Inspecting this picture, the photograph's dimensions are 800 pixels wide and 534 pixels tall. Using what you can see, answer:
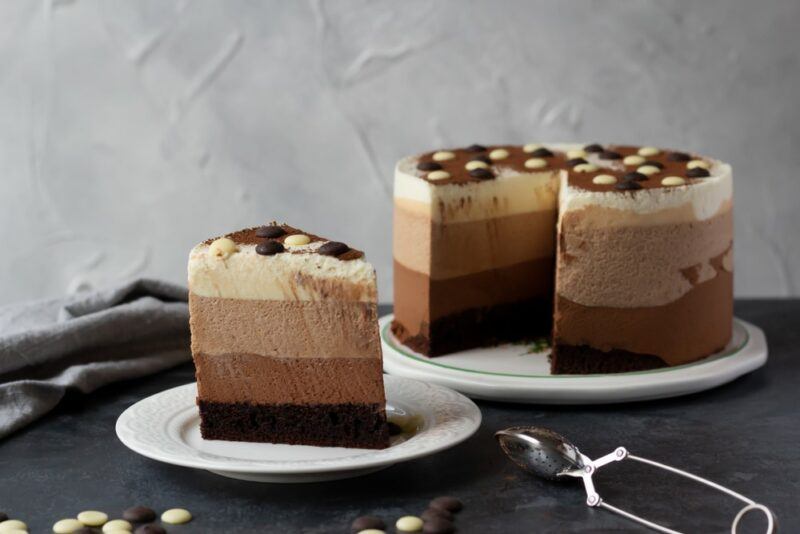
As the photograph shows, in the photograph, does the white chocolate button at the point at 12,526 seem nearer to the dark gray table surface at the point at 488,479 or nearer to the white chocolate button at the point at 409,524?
the dark gray table surface at the point at 488,479

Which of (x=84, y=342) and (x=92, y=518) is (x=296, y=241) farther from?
(x=84, y=342)

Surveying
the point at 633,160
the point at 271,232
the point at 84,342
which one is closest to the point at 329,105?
the point at 633,160

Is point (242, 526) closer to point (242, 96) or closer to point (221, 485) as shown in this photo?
point (221, 485)

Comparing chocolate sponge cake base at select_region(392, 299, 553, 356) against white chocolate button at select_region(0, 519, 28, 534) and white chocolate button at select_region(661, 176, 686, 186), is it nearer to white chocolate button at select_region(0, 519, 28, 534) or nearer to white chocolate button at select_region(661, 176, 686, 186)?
white chocolate button at select_region(661, 176, 686, 186)

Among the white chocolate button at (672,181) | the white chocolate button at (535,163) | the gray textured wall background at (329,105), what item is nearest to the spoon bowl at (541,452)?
the white chocolate button at (672,181)

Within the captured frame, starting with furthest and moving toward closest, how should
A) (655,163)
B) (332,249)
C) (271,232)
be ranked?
(655,163)
(271,232)
(332,249)

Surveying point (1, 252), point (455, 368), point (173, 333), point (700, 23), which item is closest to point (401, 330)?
point (455, 368)
